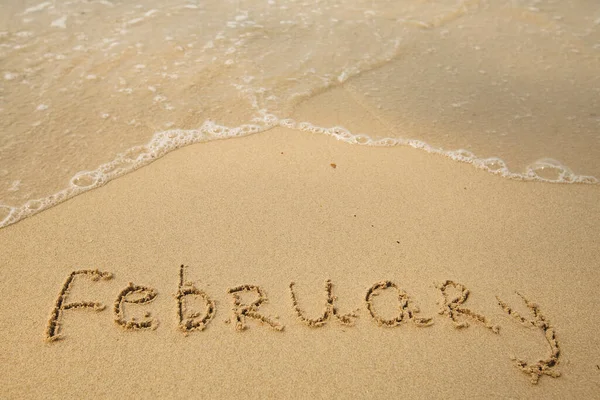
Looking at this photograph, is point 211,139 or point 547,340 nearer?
point 547,340

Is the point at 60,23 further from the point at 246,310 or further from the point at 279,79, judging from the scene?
the point at 246,310

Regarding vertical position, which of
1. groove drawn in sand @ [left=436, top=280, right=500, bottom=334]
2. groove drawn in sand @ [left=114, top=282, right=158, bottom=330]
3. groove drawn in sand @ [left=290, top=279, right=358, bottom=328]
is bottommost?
groove drawn in sand @ [left=436, top=280, right=500, bottom=334]

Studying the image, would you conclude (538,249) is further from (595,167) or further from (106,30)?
(106,30)

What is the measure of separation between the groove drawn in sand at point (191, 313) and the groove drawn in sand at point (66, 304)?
1.08 ft

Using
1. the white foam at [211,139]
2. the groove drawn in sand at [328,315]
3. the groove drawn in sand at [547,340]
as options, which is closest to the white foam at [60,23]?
the white foam at [211,139]

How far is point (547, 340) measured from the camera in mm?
2031

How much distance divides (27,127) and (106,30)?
1519mm

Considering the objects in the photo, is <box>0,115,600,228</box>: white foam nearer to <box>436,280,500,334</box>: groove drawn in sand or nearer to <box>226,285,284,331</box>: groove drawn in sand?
<box>436,280,500,334</box>: groove drawn in sand

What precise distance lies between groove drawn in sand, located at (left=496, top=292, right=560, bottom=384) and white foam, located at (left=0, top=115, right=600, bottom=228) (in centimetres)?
96

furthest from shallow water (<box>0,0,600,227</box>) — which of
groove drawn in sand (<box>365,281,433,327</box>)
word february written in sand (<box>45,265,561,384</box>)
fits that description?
groove drawn in sand (<box>365,281,433,327</box>)

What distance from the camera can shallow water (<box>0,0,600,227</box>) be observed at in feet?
9.71

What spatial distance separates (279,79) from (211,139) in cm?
91

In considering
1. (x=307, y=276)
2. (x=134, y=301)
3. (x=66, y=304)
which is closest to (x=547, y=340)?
(x=307, y=276)

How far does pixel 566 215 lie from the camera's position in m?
2.60
